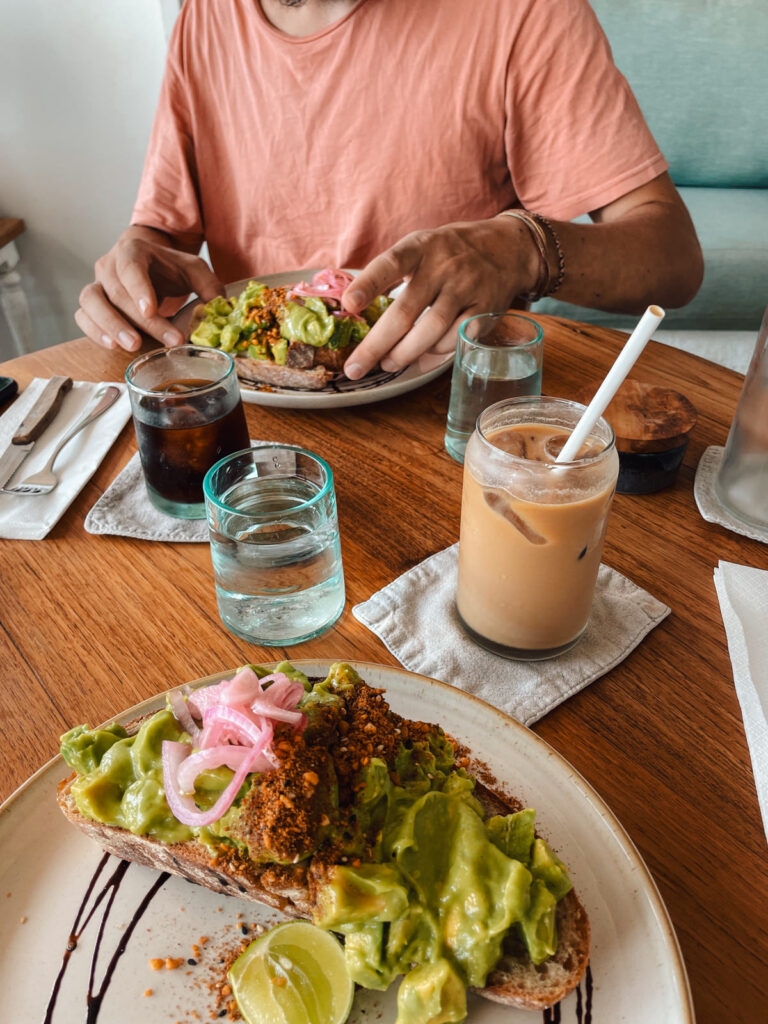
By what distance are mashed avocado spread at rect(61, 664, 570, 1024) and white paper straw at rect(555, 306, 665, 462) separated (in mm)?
345

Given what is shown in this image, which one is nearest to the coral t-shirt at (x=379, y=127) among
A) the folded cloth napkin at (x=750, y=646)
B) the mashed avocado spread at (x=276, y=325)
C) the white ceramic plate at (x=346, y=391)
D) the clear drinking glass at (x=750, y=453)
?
the mashed avocado spread at (x=276, y=325)

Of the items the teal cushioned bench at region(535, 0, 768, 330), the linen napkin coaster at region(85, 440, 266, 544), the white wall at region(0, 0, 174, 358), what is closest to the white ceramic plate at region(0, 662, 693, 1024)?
the linen napkin coaster at region(85, 440, 266, 544)

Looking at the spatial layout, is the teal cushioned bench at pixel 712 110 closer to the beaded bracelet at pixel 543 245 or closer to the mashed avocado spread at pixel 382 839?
the beaded bracelet at pixel 543 245

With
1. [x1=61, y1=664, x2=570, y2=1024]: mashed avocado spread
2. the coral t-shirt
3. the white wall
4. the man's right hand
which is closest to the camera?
[x1=61, y1=664, x2=570, y2=1024]: mashed avocado spread

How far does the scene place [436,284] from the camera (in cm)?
146

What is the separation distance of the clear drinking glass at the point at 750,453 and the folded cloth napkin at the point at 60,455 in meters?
1.06

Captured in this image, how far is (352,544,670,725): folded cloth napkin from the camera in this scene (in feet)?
2.94

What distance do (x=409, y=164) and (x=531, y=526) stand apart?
1456 mm

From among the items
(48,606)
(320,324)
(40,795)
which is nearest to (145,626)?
(48,606)

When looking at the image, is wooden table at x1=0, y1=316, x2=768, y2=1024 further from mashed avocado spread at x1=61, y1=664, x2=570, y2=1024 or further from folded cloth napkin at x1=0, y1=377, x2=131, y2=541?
mashed avocado spread at x1=61, y1=664, x2=570, y2=1024

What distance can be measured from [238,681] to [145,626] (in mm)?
401

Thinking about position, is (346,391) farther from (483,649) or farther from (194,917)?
(194,917)

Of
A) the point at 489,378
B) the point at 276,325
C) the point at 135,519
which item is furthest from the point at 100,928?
the point at 276,325

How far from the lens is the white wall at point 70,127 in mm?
2945
